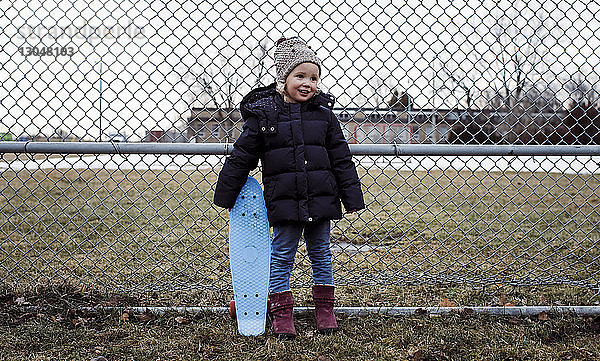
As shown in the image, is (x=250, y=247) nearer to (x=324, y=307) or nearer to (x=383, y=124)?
(x=324, y=307)

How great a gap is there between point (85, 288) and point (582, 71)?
3301 mm

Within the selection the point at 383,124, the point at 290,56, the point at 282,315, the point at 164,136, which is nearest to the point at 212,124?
the point at 164,136

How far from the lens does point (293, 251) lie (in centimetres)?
312

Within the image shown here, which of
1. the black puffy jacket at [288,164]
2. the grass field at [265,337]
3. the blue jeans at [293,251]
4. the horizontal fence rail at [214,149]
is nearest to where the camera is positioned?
the grass field at [265,337]

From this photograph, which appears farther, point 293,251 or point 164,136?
point 164,136

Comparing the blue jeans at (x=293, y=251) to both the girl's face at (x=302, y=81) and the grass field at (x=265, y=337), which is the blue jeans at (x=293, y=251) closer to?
the grass field at (x=265, y=337)

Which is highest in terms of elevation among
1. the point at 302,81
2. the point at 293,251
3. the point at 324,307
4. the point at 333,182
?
the point at 302,81

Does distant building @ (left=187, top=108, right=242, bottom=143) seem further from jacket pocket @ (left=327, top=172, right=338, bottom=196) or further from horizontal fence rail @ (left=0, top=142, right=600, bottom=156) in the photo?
jacket pocket @ (left=327, top=172, right=338, bottom=196)

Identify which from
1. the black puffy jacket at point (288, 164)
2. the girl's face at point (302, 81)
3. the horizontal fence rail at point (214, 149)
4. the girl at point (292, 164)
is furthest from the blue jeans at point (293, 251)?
the girl's face at point (302, 81)

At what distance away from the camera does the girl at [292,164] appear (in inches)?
116

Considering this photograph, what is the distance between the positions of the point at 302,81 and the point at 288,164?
1.41 feet

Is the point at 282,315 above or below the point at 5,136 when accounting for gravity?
below

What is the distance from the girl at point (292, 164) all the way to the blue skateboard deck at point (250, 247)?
5cm

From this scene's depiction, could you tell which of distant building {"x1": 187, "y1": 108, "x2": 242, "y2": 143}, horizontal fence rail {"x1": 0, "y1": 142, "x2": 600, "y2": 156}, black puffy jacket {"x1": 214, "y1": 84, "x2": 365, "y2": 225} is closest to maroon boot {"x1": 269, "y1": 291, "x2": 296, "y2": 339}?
black puffy jacket {"x1": 214, "y1": 84, "x2": 365, "y2": 225}
